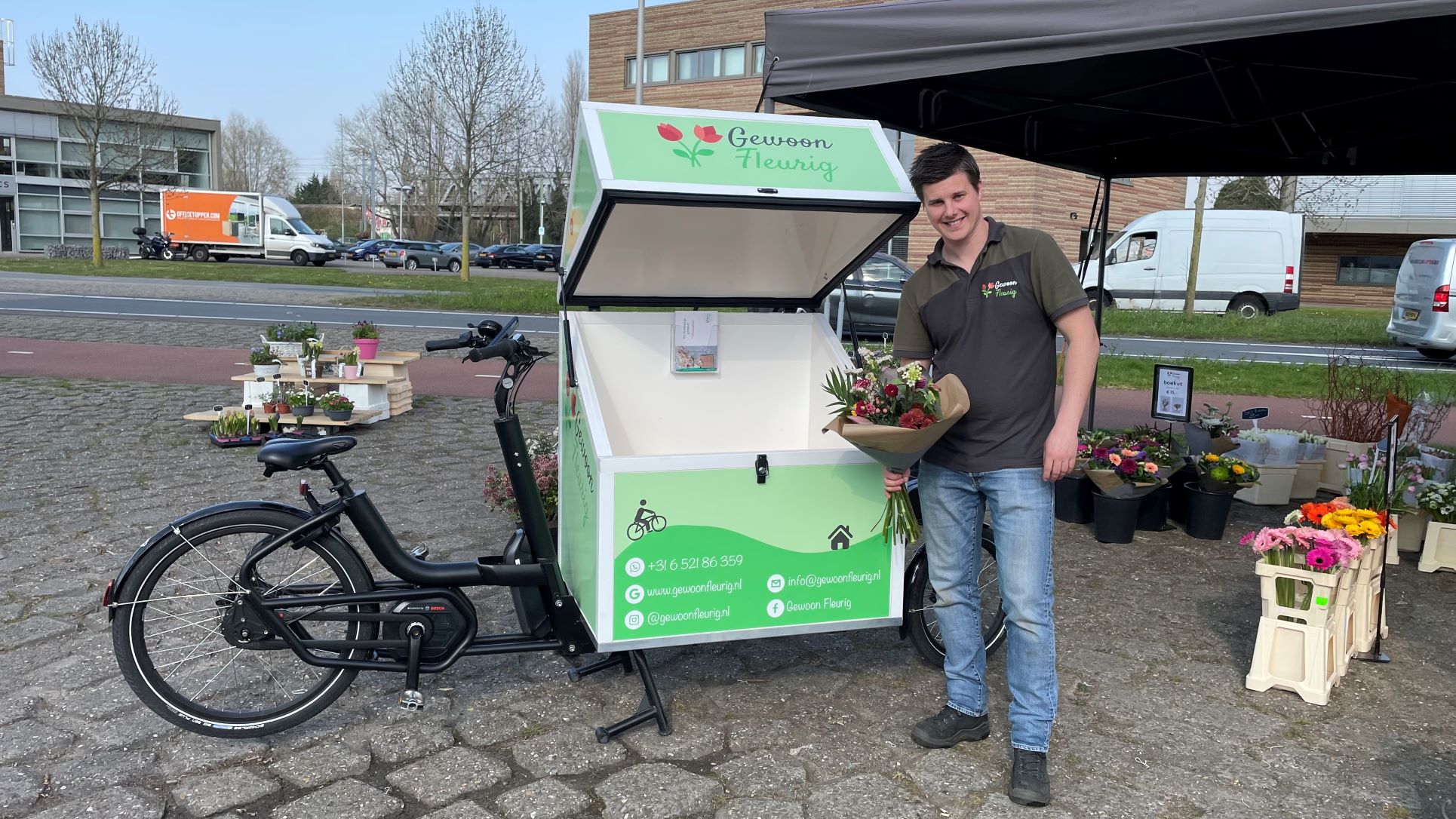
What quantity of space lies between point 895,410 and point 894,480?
315 millimetres

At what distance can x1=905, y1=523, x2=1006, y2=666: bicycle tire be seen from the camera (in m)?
3.54

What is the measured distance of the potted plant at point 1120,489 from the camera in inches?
209

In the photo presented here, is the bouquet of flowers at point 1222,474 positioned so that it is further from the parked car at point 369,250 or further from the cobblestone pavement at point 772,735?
the parked car at point 369,250

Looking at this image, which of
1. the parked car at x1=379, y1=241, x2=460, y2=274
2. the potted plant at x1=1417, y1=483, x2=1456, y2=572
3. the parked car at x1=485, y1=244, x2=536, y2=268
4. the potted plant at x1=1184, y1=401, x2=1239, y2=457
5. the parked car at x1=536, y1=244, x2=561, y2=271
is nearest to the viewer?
the potted plant at x1=1417, y1=483, x2=1456, y2=572

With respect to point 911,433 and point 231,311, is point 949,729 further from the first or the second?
point 231,311

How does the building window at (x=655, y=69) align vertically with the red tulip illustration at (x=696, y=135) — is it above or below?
above

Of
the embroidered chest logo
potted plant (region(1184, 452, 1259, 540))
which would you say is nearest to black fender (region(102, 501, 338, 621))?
the embroidered chest logo

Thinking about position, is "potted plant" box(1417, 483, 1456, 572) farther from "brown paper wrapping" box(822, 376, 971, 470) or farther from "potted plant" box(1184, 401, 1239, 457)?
"brown paper wrapping" box(822, 376, 971, 470)

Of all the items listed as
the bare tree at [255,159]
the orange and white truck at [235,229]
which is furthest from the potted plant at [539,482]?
the bare tree at [255,159]

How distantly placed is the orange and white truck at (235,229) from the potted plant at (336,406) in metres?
32.9

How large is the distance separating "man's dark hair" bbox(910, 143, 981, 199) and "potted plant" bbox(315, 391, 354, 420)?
5645 millimetres

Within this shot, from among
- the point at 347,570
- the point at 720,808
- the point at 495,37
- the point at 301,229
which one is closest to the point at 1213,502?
the point at 720,808

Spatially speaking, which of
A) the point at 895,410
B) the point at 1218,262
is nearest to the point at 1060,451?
the point at 895,410

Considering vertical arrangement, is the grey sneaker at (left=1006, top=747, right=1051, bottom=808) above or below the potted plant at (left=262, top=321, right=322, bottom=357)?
below
